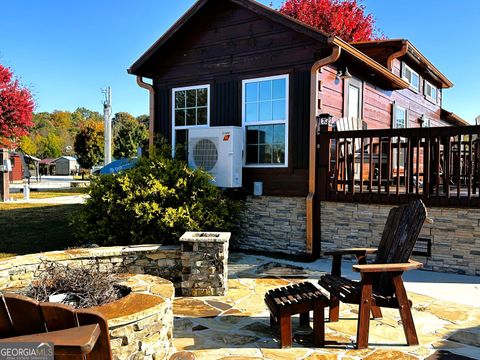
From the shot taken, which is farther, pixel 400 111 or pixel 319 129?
pixel 400 111

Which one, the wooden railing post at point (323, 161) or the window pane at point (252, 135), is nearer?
the wooden railing post at point (323, 161)

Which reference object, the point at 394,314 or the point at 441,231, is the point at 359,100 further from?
the point at 394,314

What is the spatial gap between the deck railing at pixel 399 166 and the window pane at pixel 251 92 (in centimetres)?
166

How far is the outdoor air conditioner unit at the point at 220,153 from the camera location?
24.3ft

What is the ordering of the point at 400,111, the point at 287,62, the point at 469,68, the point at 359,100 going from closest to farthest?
the point at 287,62, the point at 359,100, the point at 400,111, the point at 469,68

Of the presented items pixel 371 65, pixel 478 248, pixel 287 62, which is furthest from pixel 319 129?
pixel 478 248

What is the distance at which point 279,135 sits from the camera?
7.41 m

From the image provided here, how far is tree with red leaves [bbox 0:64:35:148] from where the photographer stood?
61.8ft

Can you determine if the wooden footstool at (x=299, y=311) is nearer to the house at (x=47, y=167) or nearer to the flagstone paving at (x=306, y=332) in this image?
the flagstone paving at (x=306, y=332)

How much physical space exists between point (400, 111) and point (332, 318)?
9.03 meters

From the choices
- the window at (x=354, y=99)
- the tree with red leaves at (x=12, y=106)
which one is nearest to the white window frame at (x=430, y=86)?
the window at (x=354, y=99)

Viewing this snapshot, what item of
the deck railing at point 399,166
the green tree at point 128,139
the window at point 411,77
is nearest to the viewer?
the deck railing at point 399,166

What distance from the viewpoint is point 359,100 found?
878 centimetres

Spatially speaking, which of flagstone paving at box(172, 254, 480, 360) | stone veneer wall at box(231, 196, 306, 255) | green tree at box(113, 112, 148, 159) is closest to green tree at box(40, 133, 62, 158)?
green tree at box(113, 112, 148, 159)
